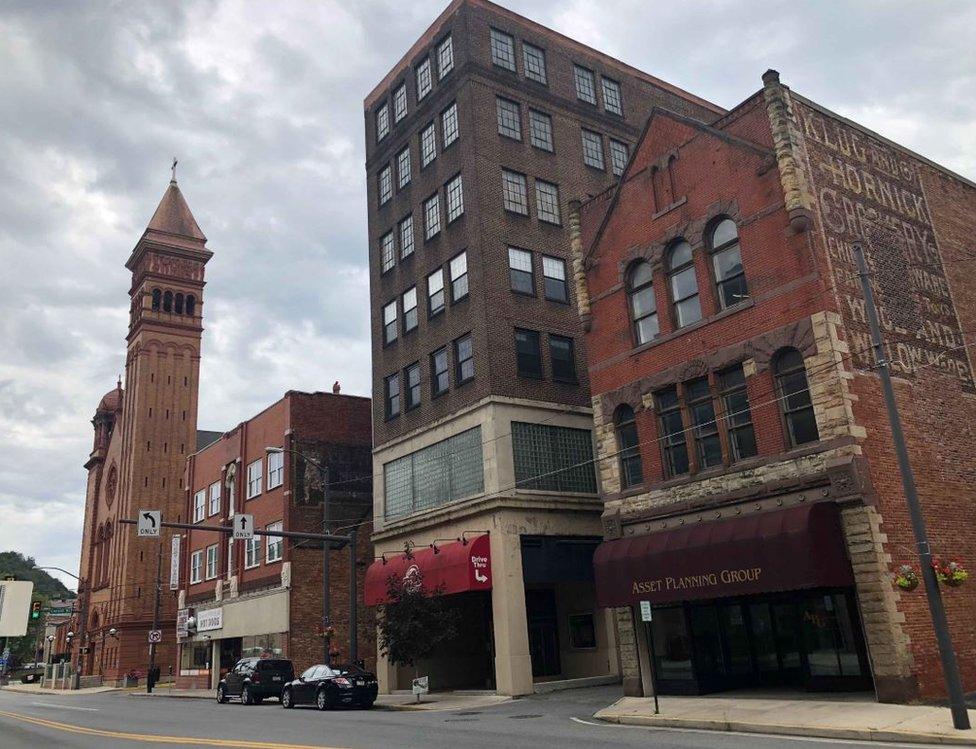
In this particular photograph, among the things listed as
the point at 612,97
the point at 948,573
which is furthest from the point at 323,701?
the point at 612,97

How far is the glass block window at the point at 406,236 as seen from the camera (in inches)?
1470

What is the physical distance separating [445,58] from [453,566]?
2129 cm

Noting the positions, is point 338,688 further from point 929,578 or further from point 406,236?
point 406,236

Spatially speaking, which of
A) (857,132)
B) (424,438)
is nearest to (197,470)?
(424,438)

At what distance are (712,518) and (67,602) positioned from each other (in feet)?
530

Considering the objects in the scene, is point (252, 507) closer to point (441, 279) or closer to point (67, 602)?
point (441, 279)

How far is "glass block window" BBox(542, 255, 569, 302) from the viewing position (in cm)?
3412

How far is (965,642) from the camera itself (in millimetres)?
18812

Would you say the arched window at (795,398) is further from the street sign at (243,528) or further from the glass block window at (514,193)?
the street sign at (243,528)

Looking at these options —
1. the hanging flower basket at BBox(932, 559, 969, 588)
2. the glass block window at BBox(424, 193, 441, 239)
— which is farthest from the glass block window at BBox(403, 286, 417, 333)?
the hanging flower basket at BBox(932, 559, 969, 588)

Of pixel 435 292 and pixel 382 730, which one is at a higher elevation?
pixel 435 292

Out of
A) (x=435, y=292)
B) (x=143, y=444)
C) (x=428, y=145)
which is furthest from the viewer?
(x=143, y=444)

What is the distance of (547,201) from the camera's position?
35469 millimetres

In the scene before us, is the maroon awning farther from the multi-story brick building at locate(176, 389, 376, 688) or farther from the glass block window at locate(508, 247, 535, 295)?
the multi-story brick building at locate(176, 389, 376, 688)
